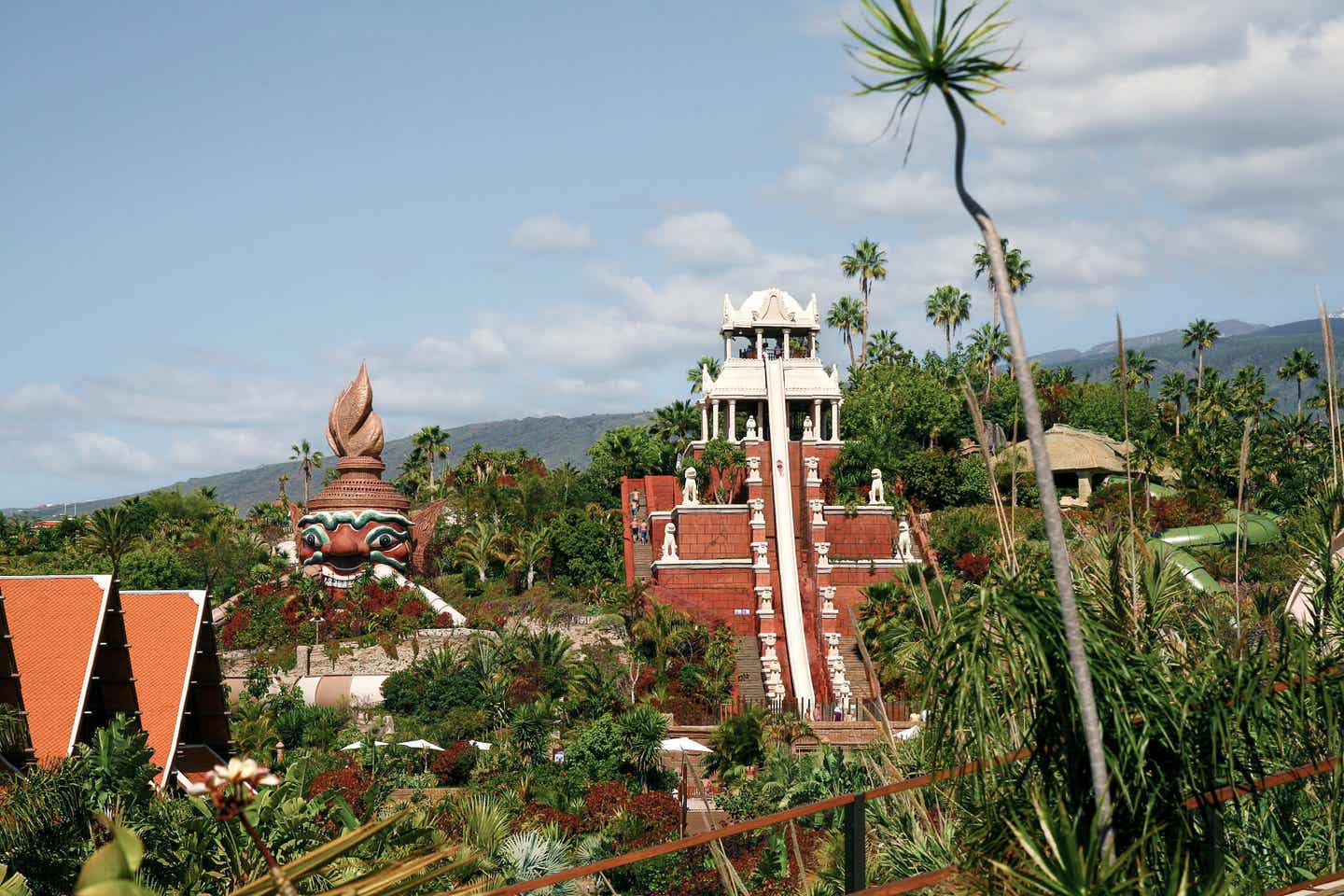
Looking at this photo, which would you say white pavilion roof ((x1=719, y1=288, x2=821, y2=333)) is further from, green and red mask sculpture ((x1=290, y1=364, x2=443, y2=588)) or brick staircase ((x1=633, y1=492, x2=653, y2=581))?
green and red mask sculpture ((x1=290, y1=364, x2=443, y2=588))

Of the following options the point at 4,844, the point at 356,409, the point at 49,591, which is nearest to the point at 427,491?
the point at 356,409

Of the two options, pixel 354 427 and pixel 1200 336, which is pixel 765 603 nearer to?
pixel 354 427

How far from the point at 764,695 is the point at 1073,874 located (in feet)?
104

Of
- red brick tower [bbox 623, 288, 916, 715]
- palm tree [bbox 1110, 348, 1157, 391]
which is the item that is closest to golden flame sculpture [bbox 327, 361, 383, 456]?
red brick tower [bbox 623, 288, 916, 715]

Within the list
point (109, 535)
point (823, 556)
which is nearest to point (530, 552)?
point (823, 556)

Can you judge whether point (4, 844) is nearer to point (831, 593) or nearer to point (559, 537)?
point (831, 593)

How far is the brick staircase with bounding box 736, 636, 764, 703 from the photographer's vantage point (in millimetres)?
35856

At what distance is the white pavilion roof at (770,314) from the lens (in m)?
49.4

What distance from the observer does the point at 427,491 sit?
2835 inches

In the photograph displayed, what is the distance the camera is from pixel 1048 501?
452cm

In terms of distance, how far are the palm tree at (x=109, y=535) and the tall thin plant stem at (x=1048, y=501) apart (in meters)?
50.4

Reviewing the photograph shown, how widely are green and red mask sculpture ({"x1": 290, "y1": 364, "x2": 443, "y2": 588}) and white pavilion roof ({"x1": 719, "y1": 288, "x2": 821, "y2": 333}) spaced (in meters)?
14.3

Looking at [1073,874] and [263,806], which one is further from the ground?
[1073,874]

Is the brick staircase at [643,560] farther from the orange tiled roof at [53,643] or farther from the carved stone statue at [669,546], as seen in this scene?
the orange tiled roof at [53,643]
